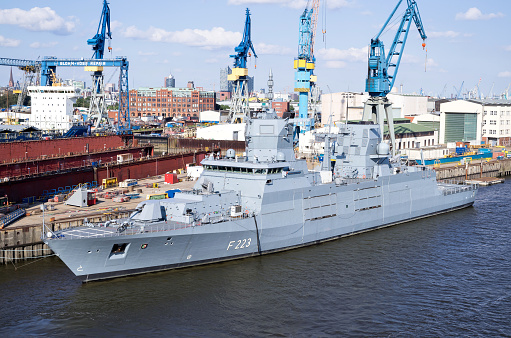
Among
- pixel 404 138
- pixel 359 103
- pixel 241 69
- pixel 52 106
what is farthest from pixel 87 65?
pixel 359 103

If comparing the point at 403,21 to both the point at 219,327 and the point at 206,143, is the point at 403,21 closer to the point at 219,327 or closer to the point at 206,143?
the point at 206,143

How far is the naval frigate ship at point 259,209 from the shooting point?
23953 mm

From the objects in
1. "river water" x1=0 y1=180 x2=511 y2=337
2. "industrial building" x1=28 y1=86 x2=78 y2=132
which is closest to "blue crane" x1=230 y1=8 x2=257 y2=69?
"industrial building" x1=28 y1=86 x2=78 y2=132

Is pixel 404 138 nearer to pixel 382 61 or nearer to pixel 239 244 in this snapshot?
pixel 382 61

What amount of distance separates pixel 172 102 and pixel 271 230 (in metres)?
117

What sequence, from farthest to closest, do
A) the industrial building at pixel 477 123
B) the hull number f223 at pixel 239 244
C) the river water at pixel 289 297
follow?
the industrial building at pixel 477 123, the hull number f223 at pixel 239 244, the river water at pixel 289 297

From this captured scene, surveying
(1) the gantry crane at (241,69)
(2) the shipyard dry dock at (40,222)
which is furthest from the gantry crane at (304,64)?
(2) the shipyard dry dock at (40,222)

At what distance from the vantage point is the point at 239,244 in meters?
27.2

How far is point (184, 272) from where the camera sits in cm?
2559

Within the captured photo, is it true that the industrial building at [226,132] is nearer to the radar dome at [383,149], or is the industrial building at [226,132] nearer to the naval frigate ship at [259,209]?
the naval frigate ship at [259,209]

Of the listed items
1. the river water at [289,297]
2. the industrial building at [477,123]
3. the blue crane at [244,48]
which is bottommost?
the river water at [289,297]

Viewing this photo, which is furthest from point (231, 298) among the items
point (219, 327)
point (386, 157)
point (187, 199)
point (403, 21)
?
point (403, 21)

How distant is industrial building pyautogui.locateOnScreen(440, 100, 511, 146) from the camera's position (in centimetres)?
8138

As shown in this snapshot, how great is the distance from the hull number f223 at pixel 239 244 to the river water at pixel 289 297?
0.83m
